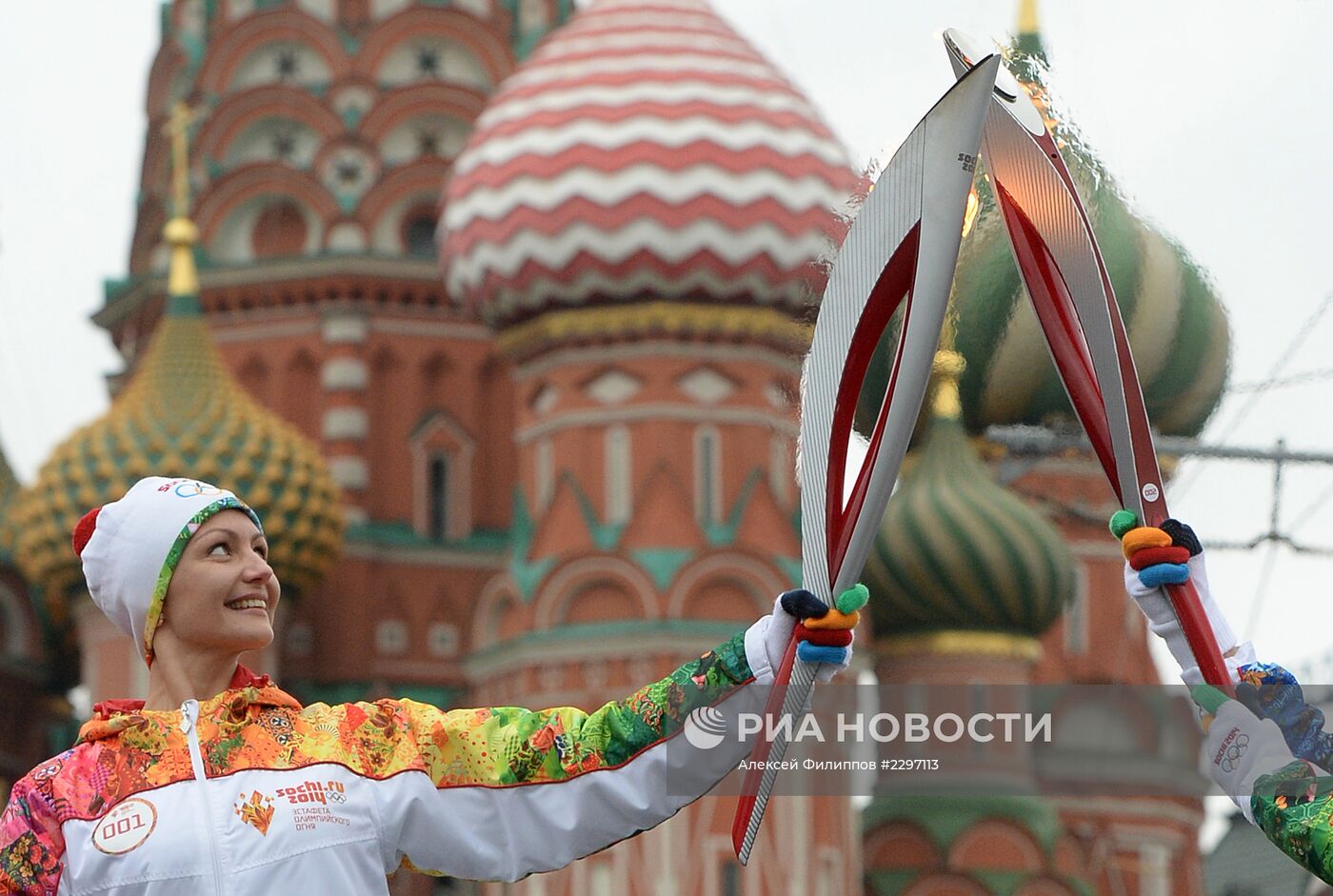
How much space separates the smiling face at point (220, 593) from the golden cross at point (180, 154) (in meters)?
22.4

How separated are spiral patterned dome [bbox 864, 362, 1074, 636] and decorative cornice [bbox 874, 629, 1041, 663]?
0.20ft

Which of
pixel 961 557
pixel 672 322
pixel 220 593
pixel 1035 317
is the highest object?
pixel 672 322

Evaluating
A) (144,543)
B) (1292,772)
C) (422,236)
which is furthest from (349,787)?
(422,236)

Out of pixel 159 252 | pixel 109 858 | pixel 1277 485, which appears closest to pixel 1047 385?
pixel 109 858

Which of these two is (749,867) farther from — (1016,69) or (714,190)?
(1016,69)

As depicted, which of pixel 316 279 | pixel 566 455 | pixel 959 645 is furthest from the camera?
pixel 316 279

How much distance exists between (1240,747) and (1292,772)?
0.12 m

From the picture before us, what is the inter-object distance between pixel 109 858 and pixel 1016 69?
244 centimetres

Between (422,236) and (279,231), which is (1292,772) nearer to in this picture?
(422,236)

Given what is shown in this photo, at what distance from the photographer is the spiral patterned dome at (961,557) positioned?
79.6 ft

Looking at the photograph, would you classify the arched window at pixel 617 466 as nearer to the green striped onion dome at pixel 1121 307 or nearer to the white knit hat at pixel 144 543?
the green striped onion dome at pixel 1121 307

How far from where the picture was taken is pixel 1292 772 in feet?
17.4

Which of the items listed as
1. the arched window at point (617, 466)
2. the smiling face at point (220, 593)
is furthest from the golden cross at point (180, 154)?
the smiling face at point (220, 593)

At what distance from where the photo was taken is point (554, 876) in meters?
22.8
